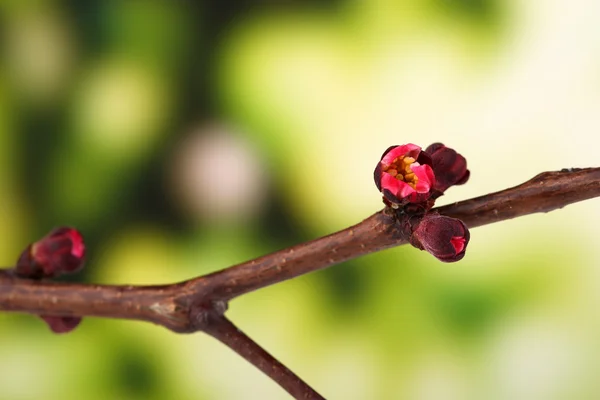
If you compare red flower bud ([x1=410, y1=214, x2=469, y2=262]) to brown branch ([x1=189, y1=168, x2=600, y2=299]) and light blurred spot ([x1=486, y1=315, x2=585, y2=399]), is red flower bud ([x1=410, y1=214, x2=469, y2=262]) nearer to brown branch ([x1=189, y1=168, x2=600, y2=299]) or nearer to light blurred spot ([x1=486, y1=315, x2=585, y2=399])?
brown branch ([x1=189, y1=168, x2=600, y2=299])

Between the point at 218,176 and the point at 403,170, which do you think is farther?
the point at 218,176

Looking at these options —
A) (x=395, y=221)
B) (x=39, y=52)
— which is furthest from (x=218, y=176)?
(x=395, y=221)

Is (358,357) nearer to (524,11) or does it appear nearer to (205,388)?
(205,388)

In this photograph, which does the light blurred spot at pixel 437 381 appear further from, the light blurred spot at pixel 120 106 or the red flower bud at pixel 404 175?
the red flower bud at pixel 404 175

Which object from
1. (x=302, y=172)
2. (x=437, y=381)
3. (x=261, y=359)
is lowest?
(x=261, y=359)

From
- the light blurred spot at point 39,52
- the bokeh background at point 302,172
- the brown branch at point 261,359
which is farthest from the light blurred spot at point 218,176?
the brown branch at point 261,359

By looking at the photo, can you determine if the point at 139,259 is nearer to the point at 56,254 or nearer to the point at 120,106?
the point at 120,106

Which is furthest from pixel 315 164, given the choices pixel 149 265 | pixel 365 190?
pixel 149 265
